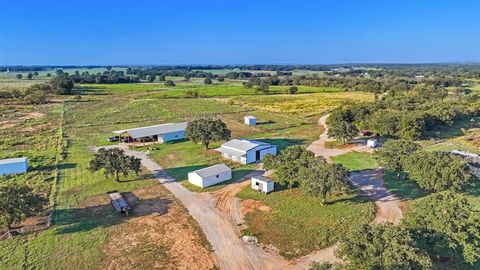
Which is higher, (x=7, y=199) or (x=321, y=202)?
(x=7, y=199)

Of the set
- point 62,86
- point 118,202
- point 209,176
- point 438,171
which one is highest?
point 62,86

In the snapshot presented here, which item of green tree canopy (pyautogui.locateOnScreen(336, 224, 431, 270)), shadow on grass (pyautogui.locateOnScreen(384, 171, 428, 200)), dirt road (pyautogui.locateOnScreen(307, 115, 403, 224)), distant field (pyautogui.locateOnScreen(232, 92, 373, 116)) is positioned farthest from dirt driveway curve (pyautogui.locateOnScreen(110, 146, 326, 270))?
distant field (pyautogui.locateOnScreen(232, 92, 373, 116))

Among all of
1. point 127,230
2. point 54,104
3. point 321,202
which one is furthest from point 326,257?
point 54,104

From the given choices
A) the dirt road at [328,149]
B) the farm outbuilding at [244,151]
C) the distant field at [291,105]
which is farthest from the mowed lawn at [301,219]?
the distant field at [291,105]

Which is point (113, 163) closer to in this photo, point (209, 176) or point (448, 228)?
point (209, 176)

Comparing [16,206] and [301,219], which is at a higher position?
[16,206]

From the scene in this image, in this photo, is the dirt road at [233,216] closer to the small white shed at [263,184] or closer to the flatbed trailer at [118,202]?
the small white shed at [263,184]

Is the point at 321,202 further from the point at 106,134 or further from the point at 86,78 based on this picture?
the point at 86,78

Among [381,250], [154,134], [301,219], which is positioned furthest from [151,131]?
[381,250]
